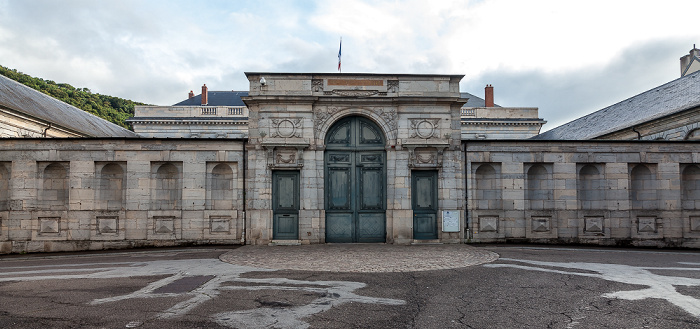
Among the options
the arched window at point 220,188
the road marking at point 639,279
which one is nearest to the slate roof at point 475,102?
the arched window at point 220,188

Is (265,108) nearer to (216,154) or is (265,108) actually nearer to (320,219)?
(216,154)

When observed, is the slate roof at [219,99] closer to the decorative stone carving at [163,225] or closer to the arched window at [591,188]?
the decorative stone carving at [163,225]

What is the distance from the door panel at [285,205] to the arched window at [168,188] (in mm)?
3149

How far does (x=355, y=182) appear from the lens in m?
13.3

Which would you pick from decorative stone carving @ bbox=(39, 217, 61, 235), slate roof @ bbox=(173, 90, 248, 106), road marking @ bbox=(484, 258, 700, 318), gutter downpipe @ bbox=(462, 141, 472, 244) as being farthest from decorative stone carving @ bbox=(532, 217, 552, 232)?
slate roof @ bbox=(173, 90, 248, 106)

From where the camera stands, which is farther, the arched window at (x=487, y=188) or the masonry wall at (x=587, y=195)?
the arched window at (x=487, y=188)

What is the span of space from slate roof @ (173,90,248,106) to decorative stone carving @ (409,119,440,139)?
3672 cm

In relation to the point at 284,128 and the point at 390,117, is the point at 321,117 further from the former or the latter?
the point at 390,117

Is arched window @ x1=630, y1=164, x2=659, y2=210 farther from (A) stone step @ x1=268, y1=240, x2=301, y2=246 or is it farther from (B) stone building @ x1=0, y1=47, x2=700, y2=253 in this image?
(A) stone step @ x1=268, y1=240, x2=301, y2=246

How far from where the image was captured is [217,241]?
13.0m

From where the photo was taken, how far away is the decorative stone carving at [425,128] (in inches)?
520

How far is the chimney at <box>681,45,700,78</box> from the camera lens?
3309 centimetres

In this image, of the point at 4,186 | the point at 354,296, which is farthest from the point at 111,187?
the point at 354,296

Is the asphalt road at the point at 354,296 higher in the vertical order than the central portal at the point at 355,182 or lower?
lower
